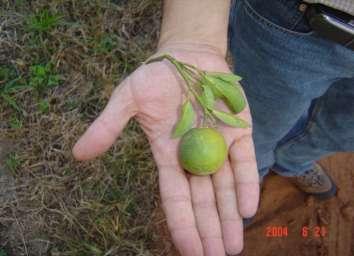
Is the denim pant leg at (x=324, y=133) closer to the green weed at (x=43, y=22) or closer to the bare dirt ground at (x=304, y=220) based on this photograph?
the bare dirt ground at (x=304, y=220)

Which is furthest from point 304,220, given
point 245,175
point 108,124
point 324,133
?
point 108,124

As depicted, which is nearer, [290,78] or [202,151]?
[202,151]

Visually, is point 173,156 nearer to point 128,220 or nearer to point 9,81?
point 128,220

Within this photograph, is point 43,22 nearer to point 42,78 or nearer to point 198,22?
point 42,78

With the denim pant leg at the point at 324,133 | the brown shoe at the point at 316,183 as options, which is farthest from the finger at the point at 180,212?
the brown shoe at the point at 316,183

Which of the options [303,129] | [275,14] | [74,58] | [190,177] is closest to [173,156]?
[190,177]
